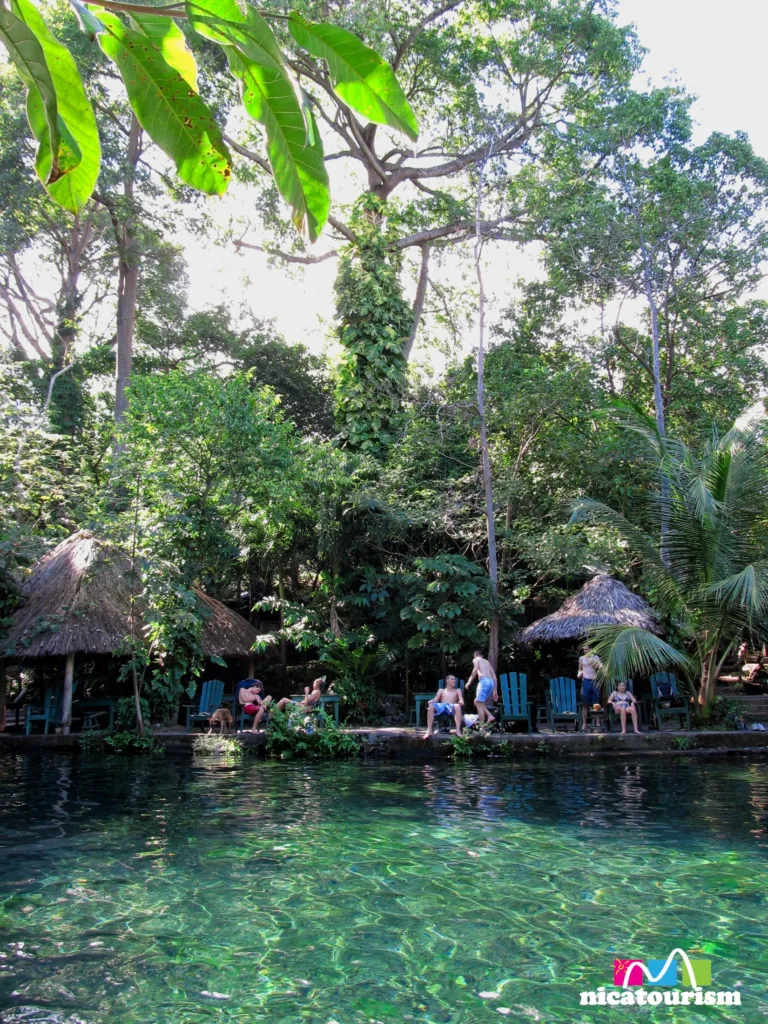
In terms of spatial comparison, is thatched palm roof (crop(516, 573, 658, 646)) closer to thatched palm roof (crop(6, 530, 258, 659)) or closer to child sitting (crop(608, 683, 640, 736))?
child sitting (crop(608, 683, 640, 736))

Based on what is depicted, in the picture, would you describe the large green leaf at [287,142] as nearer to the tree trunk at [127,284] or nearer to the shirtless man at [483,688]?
the shirtless man at [483,688]

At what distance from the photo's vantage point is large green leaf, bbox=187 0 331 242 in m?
1.27

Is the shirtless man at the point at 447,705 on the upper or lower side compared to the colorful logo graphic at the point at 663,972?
upper

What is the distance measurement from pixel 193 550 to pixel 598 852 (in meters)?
9.08

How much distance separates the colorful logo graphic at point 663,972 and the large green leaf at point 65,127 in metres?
3.83

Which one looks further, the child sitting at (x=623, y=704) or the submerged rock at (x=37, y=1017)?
the child sitting at (x=623, y=704)

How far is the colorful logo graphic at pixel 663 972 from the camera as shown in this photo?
3.61m

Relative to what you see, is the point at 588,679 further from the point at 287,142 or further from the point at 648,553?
the point at 287,142

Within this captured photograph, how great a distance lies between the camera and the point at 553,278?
17109 mm

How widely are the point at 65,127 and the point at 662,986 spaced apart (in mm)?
4074

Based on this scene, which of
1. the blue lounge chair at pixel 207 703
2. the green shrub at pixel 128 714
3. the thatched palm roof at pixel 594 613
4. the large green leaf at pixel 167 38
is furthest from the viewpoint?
the thatched palm roof at pixel 594 613

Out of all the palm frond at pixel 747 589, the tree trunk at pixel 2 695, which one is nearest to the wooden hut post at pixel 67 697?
the tree trunk at pixel 2 695

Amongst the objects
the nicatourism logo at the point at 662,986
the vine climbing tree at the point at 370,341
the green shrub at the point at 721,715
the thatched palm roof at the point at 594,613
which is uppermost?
the vine climbing tree at the point at 370,341

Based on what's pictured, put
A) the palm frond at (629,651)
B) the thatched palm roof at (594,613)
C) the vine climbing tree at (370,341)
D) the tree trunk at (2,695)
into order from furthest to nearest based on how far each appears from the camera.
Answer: the vine climbing tree at (370,341) < the thatched palm roof at (594,613) < the tree trunk at (2,695) < the palm frond at (629,651)
